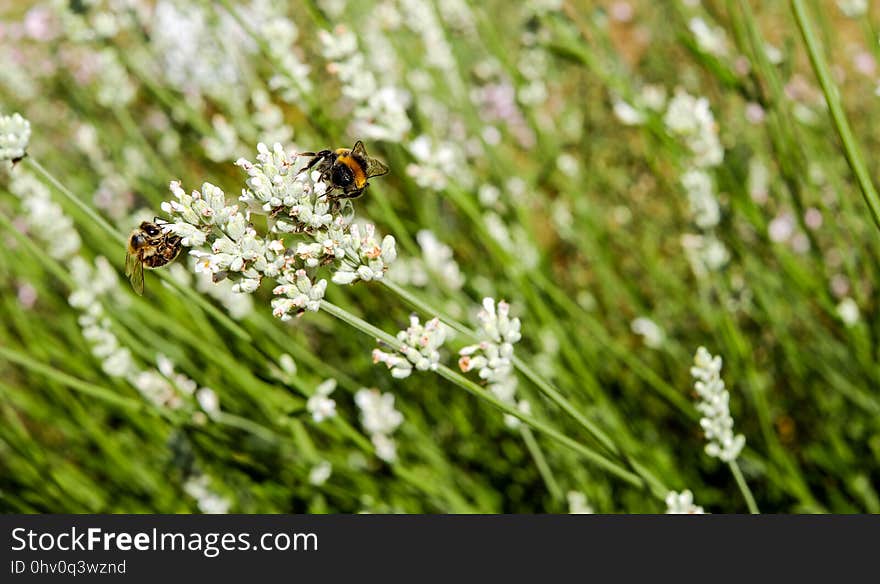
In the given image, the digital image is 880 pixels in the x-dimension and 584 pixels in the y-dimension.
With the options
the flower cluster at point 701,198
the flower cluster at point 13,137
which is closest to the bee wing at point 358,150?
the flower cluster at point 13,137

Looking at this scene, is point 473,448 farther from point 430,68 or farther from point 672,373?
point 430,68

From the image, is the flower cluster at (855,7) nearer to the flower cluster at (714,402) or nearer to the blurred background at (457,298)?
the blurred background at (457,298)

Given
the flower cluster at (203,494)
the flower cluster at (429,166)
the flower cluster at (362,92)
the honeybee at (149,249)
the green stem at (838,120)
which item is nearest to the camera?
the green stem at (838,120)

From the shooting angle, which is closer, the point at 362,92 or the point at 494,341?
the point at 494,341

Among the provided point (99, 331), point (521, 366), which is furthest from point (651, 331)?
point (99, 331)

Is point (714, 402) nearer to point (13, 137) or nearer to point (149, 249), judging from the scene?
point (149, 249)

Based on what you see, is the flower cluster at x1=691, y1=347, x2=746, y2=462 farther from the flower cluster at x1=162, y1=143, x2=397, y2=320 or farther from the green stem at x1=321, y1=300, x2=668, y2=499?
the flower cluster at x1=162, y1=143, x2=397, y2=320
